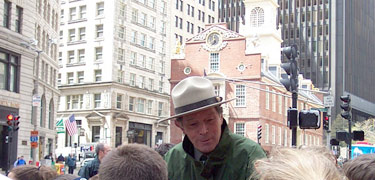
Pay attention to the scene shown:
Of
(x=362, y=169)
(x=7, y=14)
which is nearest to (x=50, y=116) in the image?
(x=7, y=14)

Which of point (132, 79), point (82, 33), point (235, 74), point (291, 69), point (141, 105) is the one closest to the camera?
point (291, 69)

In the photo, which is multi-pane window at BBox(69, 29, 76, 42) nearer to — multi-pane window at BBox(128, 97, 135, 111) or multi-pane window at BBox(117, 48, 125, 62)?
multi-pane window at BBox(117, 48, 125, 62)

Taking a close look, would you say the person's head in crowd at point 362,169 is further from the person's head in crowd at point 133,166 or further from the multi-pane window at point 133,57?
the multi-pane window at point 133,57

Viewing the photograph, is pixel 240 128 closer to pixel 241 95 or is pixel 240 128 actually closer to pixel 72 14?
pixel 241 95

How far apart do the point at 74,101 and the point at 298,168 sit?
2791 inches

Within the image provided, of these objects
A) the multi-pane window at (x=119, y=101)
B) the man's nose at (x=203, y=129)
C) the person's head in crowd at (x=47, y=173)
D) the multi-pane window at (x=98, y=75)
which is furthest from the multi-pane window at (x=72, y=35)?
the man's nose at (x=203, y=129)

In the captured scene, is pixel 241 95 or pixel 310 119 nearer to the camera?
pixel 310 119

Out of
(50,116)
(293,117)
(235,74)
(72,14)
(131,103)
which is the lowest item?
(293,117)

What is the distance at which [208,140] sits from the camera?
12.0 ft

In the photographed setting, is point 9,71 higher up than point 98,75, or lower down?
lower down

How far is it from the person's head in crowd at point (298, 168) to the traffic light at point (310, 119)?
14.2 meters

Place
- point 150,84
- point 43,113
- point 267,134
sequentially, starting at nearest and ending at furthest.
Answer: point 43,113 → point 267,134 → point 150,84

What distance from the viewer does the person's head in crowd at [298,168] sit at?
2.02 m

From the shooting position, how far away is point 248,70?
187ft
